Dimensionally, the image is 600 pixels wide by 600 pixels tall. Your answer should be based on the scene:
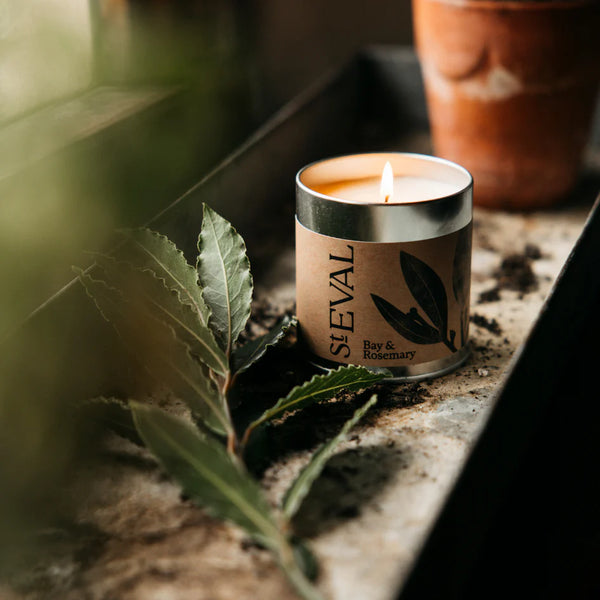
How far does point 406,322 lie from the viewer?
19.0 inches

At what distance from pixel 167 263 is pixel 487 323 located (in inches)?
10.8

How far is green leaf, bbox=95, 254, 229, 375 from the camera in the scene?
450 millimetres

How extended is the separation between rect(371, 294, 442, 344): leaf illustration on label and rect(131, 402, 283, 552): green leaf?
0.15m

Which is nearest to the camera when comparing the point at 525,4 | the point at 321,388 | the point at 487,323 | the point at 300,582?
the point at 300,582

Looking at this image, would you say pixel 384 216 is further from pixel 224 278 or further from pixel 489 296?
pixel 489 296

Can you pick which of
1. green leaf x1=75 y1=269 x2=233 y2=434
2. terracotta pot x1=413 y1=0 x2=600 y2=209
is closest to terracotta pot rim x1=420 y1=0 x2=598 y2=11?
terracotta pot x1=413 y1=0 x2=600 y2=209

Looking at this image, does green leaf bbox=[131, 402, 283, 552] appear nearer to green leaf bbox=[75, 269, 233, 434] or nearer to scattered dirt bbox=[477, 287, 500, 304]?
green leaf bbox=[75, 269, 233, 434]

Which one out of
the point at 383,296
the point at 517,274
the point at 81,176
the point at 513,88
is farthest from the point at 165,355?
the point at 513,88

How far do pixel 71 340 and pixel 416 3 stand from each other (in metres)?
0.55

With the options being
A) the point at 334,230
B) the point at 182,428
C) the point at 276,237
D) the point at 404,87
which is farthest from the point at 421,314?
the point at 404,87

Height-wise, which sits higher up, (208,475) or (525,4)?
(525,4)

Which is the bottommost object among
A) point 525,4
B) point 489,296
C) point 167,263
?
point 489,296

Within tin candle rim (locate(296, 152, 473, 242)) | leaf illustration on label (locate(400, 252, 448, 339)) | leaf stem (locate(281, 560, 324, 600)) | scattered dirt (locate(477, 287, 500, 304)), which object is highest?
tin candle rim (locate(296, 152, 473, 242))

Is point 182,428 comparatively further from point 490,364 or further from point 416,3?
point 416,3
